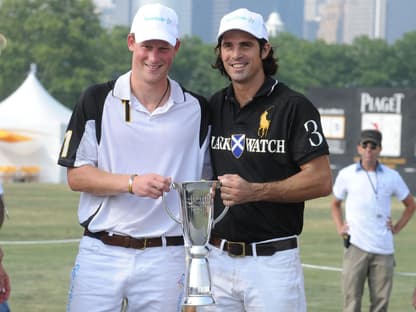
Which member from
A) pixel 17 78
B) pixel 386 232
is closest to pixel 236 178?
pixel 386 232

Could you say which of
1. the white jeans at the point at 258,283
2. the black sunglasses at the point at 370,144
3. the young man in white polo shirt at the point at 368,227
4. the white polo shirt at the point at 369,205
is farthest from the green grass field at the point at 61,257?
the white jeans at the point at 258,283

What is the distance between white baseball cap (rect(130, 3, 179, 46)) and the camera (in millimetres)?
5676

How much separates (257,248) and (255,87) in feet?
2.76

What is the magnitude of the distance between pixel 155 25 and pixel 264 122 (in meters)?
0.77

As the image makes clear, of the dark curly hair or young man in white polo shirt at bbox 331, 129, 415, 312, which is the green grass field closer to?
young man in white polo shirt at bbox 331, 129, 415, 312

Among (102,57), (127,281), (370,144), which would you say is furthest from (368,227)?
(102,57)

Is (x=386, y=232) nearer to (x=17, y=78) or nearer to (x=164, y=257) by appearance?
(x=164, y=257)

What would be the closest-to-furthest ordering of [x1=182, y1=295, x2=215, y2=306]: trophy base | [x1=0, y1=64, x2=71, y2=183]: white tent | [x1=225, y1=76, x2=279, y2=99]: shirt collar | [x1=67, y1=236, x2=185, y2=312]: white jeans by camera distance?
[x1=182, y1=295, x2=215, y2=306]: trophy base < [x1=67, y1=236, x2=185, y2=312]: white jeans < [x1=225, y1=76, x2=279, y2=99]: shirt collar < [x1=0, y1=64, x2=71, y2=183]: white tent

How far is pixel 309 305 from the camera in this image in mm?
13039

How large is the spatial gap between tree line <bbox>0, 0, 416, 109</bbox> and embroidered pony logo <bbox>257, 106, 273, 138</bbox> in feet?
268

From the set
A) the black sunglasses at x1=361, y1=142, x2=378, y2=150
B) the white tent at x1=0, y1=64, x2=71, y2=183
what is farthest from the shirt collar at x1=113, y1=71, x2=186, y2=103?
the white tent at x1=0, y1=64, x2=71, y2=183

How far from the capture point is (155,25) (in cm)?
568

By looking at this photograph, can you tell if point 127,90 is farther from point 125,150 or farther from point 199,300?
point 199,300

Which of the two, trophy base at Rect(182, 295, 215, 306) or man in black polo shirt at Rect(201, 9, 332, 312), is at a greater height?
man in black polo shirt at Rect(201, 9, 332, 312)
